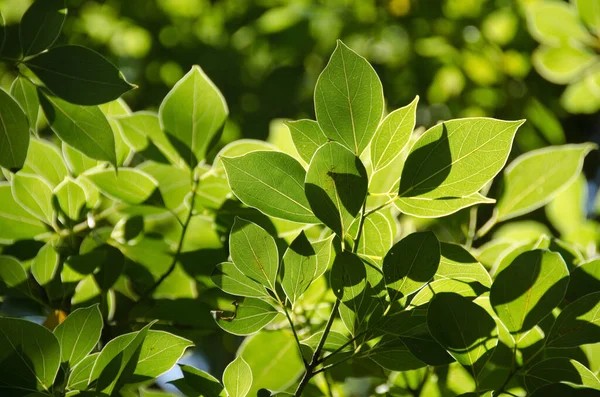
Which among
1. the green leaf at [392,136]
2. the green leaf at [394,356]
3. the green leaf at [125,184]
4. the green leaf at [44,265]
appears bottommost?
the green leaf at [394,356]

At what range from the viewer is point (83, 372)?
0.56m

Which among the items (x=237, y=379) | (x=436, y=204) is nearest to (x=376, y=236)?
(x=436, y=204)

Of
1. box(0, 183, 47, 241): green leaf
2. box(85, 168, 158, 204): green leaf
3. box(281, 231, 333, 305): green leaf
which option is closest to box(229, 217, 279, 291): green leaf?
box(281, 231, 333, 305): green leaf

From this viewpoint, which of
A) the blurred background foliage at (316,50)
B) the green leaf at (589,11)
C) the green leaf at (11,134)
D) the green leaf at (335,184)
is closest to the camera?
the green leaf at (335,184)

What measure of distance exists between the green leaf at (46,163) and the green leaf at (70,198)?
2.8 inches

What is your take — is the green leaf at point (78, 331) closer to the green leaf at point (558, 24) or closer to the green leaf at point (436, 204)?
the green leaf at point (436, 204)

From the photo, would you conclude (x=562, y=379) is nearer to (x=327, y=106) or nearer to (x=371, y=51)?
(x=327, y=106)

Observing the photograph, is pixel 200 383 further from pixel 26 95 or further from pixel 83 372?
pixel 26 95

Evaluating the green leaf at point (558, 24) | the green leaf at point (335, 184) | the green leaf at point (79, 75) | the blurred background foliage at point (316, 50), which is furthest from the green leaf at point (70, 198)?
the blurred background foliage at point (316, 50)

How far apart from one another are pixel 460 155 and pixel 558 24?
36.7 inches

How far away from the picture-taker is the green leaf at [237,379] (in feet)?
1.80

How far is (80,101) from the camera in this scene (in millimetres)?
627

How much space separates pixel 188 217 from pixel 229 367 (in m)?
0.23

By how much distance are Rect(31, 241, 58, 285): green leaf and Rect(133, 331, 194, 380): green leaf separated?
0.70 ft
